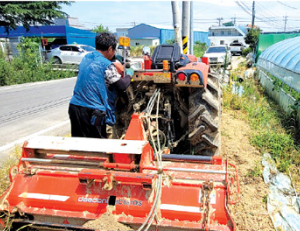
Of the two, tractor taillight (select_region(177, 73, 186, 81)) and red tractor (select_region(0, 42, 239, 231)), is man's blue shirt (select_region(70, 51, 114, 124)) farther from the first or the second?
tractor taillight (select_region(177, 73, 186, 81))

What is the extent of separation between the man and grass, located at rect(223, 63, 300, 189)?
7.55ft

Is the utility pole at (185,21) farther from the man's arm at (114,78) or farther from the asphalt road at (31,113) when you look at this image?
the man's arm at (114,78)

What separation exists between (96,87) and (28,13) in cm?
1896

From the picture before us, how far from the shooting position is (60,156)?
3123mm

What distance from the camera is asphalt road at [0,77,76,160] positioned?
20.1ft

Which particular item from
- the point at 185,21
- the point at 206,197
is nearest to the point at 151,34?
the point at 185,21

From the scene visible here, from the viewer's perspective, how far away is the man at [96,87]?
3.19 m

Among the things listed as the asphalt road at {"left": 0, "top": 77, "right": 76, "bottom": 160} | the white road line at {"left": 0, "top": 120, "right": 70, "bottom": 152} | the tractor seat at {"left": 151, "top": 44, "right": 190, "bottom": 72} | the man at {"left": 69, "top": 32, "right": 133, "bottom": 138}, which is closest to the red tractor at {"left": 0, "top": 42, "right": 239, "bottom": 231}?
the man at {"left": 69, "top": 32, "right": 133, "bottom": 138}

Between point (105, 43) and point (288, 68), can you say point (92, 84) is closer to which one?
point (105, 43)

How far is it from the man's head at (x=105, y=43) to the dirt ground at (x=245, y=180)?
225cm

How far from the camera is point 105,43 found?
331 centimetres

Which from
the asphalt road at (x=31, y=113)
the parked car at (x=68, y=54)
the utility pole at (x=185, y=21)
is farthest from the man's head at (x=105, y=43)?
the parked car at (x=68, y=54)

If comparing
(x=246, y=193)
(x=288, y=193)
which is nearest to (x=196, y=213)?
(x=246, y=193)

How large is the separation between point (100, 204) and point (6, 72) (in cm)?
1350
